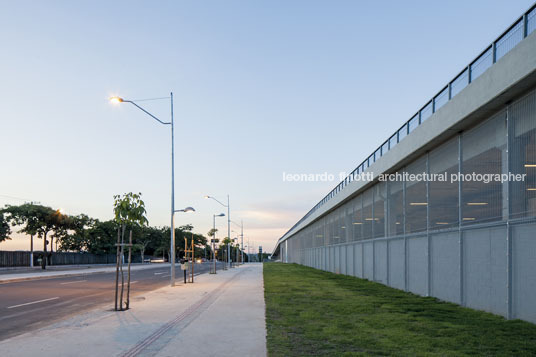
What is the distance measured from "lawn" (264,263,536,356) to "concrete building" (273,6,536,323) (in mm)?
1149

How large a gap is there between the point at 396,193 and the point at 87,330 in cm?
1777

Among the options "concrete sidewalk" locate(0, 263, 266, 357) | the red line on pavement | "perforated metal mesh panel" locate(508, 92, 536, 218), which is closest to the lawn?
"concrete sidewalk" locate(0, 263, 266, 357)

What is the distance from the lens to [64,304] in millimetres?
16484

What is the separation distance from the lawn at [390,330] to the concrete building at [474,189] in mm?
1149

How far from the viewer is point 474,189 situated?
1481 centimetres

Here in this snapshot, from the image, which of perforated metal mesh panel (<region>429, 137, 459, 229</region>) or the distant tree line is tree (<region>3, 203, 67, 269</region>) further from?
perforated metal mesh panel (<region>429, 137, 459, 229</region>)

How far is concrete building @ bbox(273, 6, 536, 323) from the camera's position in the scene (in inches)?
462

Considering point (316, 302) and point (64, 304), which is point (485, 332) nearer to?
point (316, 302)

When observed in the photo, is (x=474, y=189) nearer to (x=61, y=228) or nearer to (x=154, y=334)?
(x=154, y=334)

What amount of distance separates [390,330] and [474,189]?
677 cm

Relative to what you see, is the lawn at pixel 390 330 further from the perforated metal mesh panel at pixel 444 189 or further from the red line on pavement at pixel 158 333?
the perforated metal mesh panel at pixel 444 189

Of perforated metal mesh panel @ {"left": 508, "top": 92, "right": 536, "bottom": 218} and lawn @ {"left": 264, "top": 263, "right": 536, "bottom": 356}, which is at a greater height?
perforated metal mesh panel @ {"left": 508, "top": 92, "right": 536, "bottom": 218}

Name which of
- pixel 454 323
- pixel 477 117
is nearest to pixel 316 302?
pixel 454 323

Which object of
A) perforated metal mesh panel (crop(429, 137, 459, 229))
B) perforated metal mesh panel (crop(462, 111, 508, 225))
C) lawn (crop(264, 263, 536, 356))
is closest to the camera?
lawn (crop(264, 263, 536, 356))
